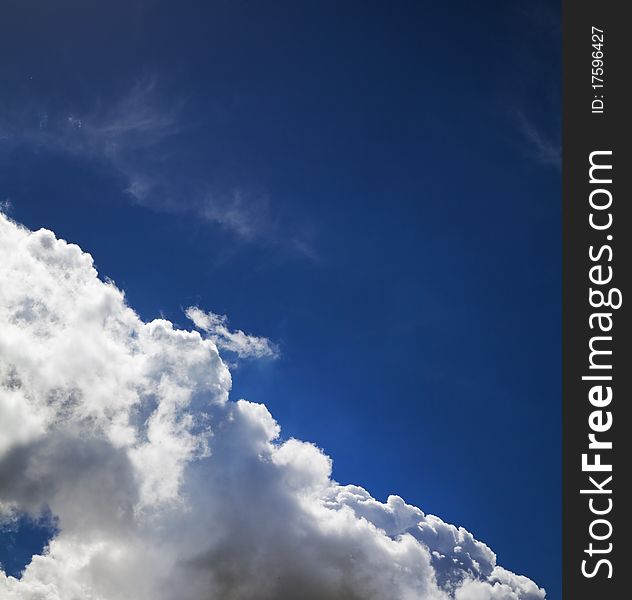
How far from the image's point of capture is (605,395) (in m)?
44.3

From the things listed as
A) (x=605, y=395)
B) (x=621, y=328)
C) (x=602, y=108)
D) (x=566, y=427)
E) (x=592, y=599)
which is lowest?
(x=592, y=599)

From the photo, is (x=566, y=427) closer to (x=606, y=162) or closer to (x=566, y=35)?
(x=606, y=162)

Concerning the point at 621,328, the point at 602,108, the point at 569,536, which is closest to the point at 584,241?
the point at 621,328

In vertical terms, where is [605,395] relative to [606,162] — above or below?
below

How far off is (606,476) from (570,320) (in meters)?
14.6

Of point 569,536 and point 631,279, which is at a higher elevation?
Result: point 631,279

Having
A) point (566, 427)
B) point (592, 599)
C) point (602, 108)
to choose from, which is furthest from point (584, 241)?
point (592, 599)

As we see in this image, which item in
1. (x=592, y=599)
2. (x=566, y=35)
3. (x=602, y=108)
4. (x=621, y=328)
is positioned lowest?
(x=592, y=599)

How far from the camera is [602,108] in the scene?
144 ft

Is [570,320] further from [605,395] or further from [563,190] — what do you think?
[563,190]

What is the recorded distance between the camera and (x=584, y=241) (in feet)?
147

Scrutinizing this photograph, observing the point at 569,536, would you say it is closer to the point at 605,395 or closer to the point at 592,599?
the point at 592,599

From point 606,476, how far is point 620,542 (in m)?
6.22

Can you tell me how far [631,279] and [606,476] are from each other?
60.1 feet
